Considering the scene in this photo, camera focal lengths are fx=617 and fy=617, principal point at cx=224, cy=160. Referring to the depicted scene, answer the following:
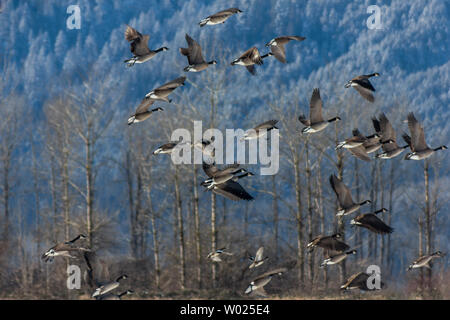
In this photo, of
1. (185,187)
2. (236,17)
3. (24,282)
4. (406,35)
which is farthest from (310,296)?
(236,17)

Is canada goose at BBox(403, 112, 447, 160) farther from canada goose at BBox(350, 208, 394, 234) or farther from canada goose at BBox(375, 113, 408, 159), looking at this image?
canada goose at BBox(350, 208, 394, 234)

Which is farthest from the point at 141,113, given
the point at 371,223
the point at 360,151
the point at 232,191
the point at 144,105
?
the point at 371,223

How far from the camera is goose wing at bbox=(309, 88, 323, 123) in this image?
11.2m

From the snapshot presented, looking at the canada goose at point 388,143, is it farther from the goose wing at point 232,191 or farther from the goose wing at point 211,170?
the goose wing at point 211,170

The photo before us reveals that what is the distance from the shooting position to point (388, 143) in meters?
11.9

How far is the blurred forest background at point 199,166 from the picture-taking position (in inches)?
1030

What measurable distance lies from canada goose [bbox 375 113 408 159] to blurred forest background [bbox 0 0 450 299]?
6.03 m

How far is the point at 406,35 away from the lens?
65938 millimetres

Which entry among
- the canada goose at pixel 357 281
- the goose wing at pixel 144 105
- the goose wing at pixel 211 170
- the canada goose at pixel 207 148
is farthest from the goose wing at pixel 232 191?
the canada goose at pixel 357 281

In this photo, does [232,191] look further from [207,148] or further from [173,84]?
[173,84]

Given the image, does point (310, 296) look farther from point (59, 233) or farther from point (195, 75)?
point (195, 75)

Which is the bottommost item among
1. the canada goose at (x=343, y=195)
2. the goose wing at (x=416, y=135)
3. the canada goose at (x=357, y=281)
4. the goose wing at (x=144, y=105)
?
the canada goose at (x=357, y=281)

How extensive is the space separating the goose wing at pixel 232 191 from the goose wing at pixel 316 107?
6.11 ft

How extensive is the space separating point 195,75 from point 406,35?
23.0 m
